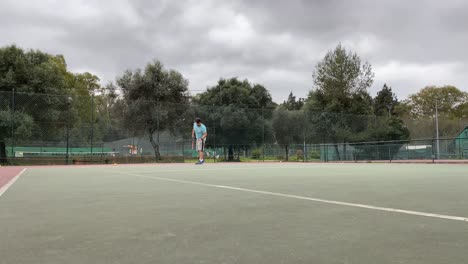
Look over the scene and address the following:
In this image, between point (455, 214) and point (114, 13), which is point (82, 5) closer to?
point (114, 13)

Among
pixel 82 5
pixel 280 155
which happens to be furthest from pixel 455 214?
pixel 280 155

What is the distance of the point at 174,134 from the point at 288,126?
37.7 ft

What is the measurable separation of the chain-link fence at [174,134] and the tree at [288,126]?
0.27 feet

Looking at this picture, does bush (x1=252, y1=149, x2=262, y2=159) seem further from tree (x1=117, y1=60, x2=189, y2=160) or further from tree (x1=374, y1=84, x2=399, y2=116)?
tree (x1=374, y1=84, x2=399, y2=116)

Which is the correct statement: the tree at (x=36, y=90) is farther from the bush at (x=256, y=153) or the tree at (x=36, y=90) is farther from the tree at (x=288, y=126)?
the tree at (x=288, y=126)

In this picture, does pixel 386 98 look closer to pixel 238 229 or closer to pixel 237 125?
pixel 237 125

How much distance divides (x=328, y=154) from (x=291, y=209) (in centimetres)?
2313

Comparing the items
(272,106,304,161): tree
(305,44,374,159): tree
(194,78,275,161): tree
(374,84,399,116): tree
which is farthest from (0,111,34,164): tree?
(374,84,399,116): tree

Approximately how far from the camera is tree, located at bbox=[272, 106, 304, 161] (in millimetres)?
30406

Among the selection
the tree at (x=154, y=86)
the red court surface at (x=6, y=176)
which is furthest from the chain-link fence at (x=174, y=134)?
the red court surface at (x=6, y=176)

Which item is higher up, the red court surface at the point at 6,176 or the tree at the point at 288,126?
the tree at the point at 288,126

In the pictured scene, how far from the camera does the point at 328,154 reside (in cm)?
2552

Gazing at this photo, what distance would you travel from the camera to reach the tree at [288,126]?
3041 centimetres

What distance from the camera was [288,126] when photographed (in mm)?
33031
